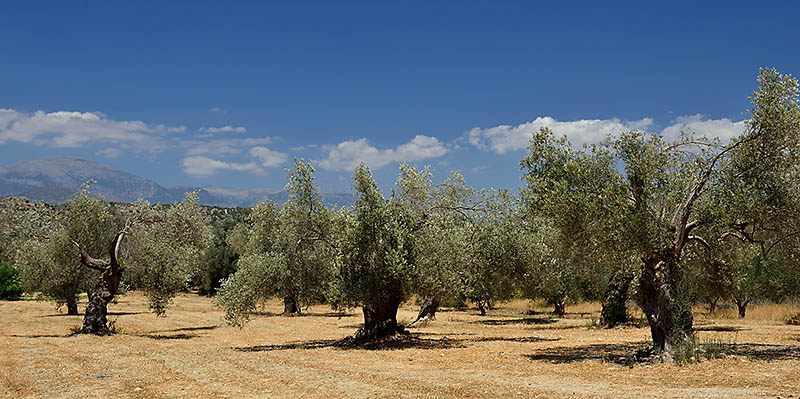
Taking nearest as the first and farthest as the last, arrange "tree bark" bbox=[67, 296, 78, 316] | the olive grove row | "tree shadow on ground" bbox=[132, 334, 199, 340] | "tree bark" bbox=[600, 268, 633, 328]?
the olive grove row, "tree shadow on ground" bbox=[132, 334, 199, 340], "tree bark" bbox=[600, 268, 633, 328], "tree bark" bbox=[67, 296, 78, 316]

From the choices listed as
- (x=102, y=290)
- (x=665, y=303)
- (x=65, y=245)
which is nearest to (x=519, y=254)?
(x=665, y=303)

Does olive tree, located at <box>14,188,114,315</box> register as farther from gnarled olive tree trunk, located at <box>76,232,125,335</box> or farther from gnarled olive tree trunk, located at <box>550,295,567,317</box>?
gnarled olive tree trunk, located at <box>550,295,567,317</box>

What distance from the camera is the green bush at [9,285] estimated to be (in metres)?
55.4

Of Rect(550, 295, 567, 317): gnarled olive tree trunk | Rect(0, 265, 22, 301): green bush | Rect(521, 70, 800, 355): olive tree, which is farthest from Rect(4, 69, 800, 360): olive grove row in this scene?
Rect(0, 265, 22, 301): green bush

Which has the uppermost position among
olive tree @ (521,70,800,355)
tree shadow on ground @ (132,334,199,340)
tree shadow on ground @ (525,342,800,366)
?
olive tree @ (521,70,800,355)

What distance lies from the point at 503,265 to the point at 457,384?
43.3 feet

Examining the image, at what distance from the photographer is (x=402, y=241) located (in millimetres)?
21359

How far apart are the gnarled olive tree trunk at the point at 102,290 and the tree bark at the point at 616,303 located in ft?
81.1

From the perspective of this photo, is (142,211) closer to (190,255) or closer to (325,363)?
(190,255)

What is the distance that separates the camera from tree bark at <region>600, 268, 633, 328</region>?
3122cm

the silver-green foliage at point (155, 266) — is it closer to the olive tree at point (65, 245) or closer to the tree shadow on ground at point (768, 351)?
the olive tree at point (65, 245)

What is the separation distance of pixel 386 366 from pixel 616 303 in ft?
60.5

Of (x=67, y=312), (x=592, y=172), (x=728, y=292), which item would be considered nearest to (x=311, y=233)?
(x=592, y=172)

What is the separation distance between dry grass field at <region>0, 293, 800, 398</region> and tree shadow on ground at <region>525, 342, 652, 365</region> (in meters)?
0.04
